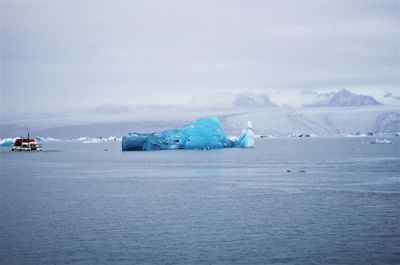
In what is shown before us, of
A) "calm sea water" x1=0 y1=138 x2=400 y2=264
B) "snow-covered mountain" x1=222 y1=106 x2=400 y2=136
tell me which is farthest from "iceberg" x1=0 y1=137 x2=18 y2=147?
"calm sea water" x1=0 y1=138 x2=400 y2=264

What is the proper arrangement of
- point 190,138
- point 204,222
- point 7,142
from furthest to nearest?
point 7,142
point 190,138
point 204,222

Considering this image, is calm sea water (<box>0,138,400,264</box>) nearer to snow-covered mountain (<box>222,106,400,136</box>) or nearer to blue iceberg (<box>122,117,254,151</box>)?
blue iceberg (<box>122,117,254,151</box>)

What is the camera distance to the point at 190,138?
3403 inches

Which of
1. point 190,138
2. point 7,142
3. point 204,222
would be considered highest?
point 7,142

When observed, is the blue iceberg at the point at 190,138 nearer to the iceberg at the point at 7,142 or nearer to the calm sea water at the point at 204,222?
the calm sea water at the point at 204,222

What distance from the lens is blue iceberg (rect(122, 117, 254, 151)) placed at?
270 ft

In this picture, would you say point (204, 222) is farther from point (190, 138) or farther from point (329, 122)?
point (329, 122)

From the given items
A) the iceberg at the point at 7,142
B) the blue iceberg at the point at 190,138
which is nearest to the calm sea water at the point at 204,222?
the blue iceberg at the point at 190,138

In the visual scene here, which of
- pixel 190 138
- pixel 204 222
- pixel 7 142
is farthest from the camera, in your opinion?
pixel 7 142

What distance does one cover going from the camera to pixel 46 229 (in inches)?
846

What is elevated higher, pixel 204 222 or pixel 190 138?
pixel 190 138

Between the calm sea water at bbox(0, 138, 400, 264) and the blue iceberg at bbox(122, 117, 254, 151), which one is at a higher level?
the blue iceberg at bbox(122, 117, 254, 151)

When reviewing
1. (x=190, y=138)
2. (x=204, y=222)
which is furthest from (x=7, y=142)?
(x=204, y=222)

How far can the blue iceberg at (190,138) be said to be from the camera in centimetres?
8238
